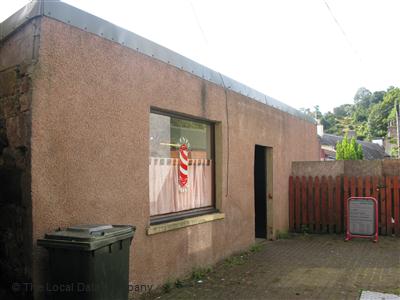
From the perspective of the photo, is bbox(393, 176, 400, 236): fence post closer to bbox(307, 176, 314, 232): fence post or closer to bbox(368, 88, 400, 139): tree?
bbox(307, 176, 314, 232): fence post

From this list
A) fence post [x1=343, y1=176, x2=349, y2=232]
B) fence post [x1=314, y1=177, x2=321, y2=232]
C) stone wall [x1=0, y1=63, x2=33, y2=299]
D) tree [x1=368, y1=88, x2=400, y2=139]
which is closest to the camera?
stone wall [x1=0, y1=63, x2=33, y2=299]

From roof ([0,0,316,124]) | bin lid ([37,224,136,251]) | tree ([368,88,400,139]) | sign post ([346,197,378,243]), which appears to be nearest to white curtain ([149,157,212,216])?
roof ([0,0,316,124])

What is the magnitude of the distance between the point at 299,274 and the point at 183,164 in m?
2.57

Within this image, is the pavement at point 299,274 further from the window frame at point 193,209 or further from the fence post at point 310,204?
the fence post at point 310,204

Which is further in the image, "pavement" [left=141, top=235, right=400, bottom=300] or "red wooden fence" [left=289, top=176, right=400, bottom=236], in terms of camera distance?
"red wooden fence" [left=289, top=176, right=400, bottom=236]

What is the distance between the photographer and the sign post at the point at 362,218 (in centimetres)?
926

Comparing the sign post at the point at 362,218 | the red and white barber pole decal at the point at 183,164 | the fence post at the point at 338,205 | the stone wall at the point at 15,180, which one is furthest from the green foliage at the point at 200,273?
the fence post at the point at 338,205

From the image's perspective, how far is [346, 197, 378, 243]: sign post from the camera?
926 cm

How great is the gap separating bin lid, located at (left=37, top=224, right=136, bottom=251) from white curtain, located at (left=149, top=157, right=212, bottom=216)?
1794 mm

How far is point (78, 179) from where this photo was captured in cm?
427

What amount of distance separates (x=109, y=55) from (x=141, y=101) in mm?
764

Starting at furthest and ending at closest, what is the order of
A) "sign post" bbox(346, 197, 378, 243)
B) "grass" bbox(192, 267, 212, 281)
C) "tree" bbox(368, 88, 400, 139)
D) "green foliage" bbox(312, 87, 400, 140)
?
1. "green foliage" bbox(312, 87, 400, 140)
2. "tree" bbox(368, 88, 400, 139)
3. "sign post" bbox(346, 197, 378, 243)
4. "grass" bbox(192, 267, 212, 281)

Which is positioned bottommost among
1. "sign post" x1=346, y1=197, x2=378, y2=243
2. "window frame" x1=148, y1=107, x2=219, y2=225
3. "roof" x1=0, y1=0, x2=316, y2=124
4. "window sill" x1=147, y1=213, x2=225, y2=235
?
"sign post" x1=346, y1=197, x2=378, y2=243

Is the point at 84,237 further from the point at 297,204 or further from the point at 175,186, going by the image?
the point at 297,204
